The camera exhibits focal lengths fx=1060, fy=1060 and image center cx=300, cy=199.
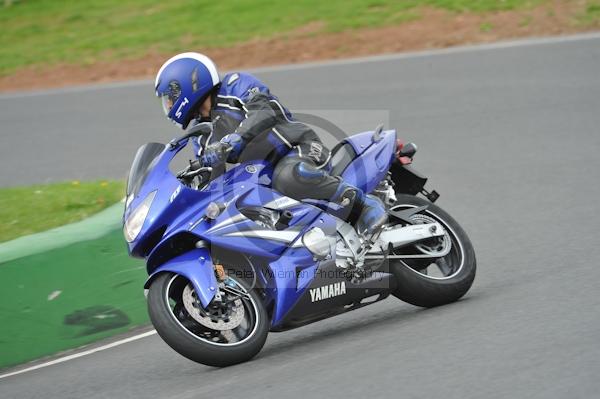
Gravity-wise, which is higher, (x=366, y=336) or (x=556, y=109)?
(x=366, y=336)

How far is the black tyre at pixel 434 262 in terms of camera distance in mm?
6633

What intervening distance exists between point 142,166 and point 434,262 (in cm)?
203

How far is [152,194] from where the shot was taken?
5961 millimetres

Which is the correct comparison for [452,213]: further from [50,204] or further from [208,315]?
[208,315]

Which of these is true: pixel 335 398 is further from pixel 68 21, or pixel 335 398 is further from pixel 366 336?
pixel 68 21

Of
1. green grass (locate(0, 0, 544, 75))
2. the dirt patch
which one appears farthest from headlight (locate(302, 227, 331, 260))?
green grass (locate(0, 0, 544, 75))

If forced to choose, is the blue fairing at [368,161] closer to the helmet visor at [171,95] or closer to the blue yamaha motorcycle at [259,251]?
the blue yamaha motorcycle at [259,251]

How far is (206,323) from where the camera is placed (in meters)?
5.84

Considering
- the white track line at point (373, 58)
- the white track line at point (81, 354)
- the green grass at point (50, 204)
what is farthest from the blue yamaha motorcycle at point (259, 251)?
the white track line at point (373, 58)

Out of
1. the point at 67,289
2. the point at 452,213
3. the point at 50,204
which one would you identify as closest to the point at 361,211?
the point at 67,289

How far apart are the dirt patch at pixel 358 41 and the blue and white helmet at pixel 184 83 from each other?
10.7 m

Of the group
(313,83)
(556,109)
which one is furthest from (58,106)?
(556,109)

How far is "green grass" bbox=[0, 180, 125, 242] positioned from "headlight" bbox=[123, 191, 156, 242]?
8.97 feet

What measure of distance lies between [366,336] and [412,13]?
12.7 metres
